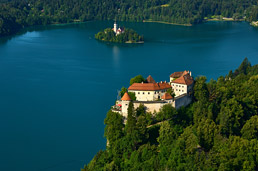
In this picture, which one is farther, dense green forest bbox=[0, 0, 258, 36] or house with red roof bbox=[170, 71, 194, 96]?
dense green forest bbox=[0, 0, 258, 36]

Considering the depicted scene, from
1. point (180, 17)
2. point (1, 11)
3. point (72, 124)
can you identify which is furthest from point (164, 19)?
point (72, 124)

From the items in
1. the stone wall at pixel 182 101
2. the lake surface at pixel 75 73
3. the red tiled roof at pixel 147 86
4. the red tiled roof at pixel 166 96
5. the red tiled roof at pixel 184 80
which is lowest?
the lake surface at pixel 75 73

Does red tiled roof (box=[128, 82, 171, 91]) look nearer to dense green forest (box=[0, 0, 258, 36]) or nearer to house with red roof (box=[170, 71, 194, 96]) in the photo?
house with red roof (box=[170, 71, 194, 96])

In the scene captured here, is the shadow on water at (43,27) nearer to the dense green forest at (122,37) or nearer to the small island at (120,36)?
the small island at (120,36)

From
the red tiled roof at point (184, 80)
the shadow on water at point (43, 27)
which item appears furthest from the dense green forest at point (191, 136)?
the shadow on water at point (43, 27)

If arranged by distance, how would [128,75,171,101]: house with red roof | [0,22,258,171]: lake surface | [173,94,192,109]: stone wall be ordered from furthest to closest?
[0,22,258,171]: lake surface
[128,75,171,101]: house with red roof
[173,94,192,109]: stone wall

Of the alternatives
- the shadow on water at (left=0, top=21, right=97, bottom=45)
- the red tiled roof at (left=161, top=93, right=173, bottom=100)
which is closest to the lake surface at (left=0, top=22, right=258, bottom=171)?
the shadow on water at (left=0, top=21, right=97, bottom=45)

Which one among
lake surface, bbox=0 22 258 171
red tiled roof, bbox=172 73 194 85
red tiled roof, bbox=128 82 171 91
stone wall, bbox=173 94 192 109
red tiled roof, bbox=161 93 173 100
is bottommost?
lake surface, bbox=0 22 258 171

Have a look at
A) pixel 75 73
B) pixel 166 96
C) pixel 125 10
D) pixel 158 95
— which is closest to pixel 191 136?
pixel 166 96
